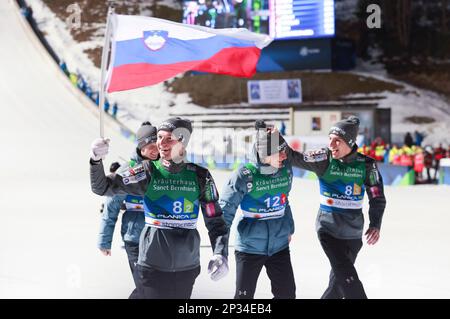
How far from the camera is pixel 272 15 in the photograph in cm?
2998

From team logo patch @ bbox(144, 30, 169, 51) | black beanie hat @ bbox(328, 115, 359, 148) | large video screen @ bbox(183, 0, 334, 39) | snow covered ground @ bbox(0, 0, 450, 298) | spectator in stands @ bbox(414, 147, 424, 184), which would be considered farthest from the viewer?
large video screen @ bbox(183, 0, 334, 39)

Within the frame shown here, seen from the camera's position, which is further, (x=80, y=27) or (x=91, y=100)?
(x=80, y=27)

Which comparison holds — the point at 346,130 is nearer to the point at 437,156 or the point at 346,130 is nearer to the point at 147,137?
the point at 147,137

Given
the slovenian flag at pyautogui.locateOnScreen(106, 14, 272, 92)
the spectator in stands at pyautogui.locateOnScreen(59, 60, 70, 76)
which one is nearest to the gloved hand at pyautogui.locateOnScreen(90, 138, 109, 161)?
the slovenian flag at pyautogui.locateOnScreen(106, 14, 272, 92)

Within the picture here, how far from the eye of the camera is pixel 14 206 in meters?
13.4

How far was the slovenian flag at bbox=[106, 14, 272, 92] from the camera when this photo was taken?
6.52m

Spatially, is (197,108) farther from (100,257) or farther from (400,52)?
(100,257)

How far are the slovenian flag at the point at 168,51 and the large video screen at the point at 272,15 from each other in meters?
21.8

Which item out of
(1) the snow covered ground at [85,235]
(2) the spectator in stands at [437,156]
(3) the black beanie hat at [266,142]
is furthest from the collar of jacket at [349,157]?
(2) the spectator in stands at [437,156]

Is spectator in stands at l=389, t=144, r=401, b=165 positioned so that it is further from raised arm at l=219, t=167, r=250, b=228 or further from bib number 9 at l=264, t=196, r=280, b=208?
raised arm at l=219, t=167, r=250, b=228

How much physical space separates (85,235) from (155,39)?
4225mm

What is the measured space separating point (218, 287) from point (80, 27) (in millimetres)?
36773

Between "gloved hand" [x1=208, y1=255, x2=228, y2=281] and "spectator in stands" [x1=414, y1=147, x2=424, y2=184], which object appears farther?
"spectator in stands" [x1=414, y1=147, x2=424, y2=184]

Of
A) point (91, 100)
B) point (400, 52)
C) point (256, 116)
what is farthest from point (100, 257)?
point (400, 52)
